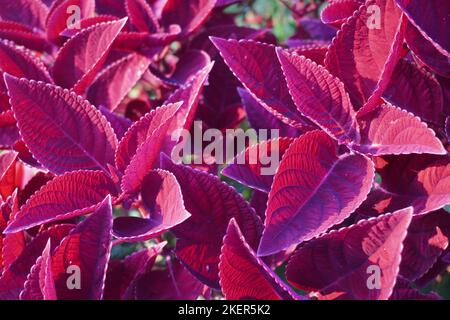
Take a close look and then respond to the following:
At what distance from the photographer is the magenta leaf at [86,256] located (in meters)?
0.80

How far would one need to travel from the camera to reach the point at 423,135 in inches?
31.0

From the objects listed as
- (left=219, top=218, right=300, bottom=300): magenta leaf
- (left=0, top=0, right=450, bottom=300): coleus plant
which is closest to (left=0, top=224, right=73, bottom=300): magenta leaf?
(left=0, top=0, right=450, bottom=300): coleus plant

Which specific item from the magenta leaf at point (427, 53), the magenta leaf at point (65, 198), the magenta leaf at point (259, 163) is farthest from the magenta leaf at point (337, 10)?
the magenta leaf at point (65, 198)

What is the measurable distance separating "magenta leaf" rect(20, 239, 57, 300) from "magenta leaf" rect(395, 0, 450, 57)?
0.57 metres

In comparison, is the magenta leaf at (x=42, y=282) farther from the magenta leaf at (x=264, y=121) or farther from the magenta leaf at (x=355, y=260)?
the magenta leaf at (x=264, y=121)

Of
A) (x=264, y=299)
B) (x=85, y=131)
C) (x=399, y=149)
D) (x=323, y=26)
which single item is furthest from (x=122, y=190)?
(x=323, y=26)

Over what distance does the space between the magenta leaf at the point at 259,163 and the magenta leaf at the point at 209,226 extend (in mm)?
29

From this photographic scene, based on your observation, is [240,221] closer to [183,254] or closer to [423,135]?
[183,254]

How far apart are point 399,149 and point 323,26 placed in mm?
560

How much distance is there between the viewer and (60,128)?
91cm

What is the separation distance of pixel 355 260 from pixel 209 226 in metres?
0.21

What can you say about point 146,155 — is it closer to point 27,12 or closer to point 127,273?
point 127,273

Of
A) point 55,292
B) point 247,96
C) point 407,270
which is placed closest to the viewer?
point 55,292
